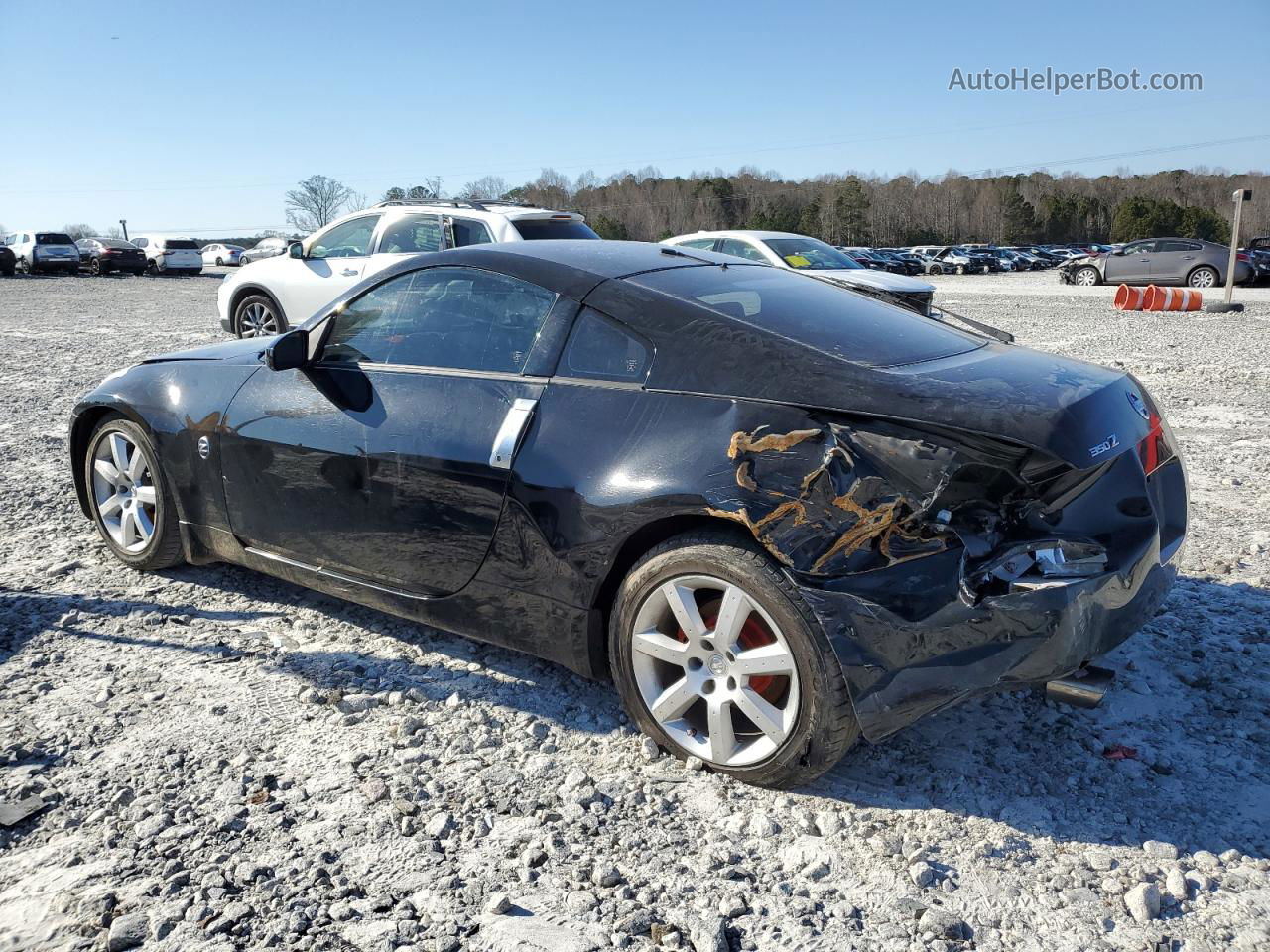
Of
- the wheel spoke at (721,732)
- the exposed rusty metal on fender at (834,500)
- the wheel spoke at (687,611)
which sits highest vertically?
the exposed rusty metal on fender at (834,500)

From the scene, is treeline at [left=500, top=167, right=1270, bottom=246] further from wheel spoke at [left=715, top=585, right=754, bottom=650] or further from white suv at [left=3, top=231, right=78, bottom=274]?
wheel spoke at [left=715, top=585, right=754, bottom=650]

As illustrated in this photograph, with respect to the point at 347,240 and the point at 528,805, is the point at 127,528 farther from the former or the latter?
the point at 347,240

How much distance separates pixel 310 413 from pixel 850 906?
2506mm

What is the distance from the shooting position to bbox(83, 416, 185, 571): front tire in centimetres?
437

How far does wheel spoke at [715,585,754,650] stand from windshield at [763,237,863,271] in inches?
410

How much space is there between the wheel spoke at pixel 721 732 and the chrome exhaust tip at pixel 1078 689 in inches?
33.4

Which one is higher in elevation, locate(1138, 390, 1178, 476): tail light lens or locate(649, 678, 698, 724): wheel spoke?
locate(1138, 390, 1178, 476): tail light lens

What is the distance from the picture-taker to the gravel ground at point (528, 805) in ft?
7.76

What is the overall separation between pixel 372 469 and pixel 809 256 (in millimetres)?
10768

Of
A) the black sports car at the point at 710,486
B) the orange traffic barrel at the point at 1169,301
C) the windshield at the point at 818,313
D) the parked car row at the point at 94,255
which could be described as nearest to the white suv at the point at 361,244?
the black sports car at the point at 710,486

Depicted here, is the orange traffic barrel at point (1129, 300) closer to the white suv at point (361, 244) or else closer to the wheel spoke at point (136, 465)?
the white suv at point (361, 244)

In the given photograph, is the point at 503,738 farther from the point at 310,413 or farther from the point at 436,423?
the point at 310,413

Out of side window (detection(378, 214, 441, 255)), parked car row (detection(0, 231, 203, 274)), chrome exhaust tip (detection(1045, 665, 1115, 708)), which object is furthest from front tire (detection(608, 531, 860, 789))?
parked car row (detection(0, 231, 203, 274))

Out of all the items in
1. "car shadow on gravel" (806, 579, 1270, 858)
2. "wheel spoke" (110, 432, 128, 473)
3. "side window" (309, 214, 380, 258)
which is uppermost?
"side window" (309, 214, 380, 258)
